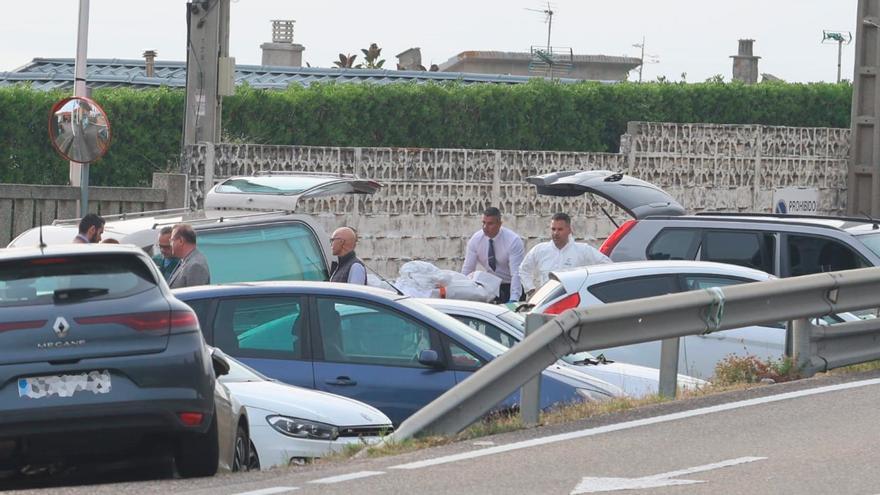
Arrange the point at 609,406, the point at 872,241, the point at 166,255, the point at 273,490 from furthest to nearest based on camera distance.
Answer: the point at 166,255
the point at 872,241
the point at 609,406
the point at 273,490

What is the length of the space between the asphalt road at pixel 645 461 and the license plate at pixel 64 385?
0.50m

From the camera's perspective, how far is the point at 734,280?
557 inches

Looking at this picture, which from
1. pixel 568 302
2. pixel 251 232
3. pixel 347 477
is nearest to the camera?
pixel 347 477

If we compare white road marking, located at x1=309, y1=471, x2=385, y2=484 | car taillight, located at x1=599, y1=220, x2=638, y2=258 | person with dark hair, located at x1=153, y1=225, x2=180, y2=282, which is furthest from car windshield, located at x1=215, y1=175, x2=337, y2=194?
white road marking, located at x1=309, y1=471, x2=385, y2=484

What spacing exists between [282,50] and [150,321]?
47.4 m

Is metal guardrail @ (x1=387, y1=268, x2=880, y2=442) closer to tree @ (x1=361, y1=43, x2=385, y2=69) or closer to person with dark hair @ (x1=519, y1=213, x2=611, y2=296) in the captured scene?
person with dark hair @ (x1=519, y1=213, x2=611, y2=296)

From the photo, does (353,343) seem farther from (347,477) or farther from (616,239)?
(616,239)

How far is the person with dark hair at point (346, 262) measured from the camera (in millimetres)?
16031

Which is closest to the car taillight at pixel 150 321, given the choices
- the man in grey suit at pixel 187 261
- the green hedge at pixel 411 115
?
the man in grey suit at pixel 187 261

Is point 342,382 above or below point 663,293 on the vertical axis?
below

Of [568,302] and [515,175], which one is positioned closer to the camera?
[568,302]

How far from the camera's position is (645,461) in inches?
352

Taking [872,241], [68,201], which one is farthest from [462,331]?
[68,201]

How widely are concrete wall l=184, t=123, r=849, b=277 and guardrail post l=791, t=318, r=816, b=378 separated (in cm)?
1184
